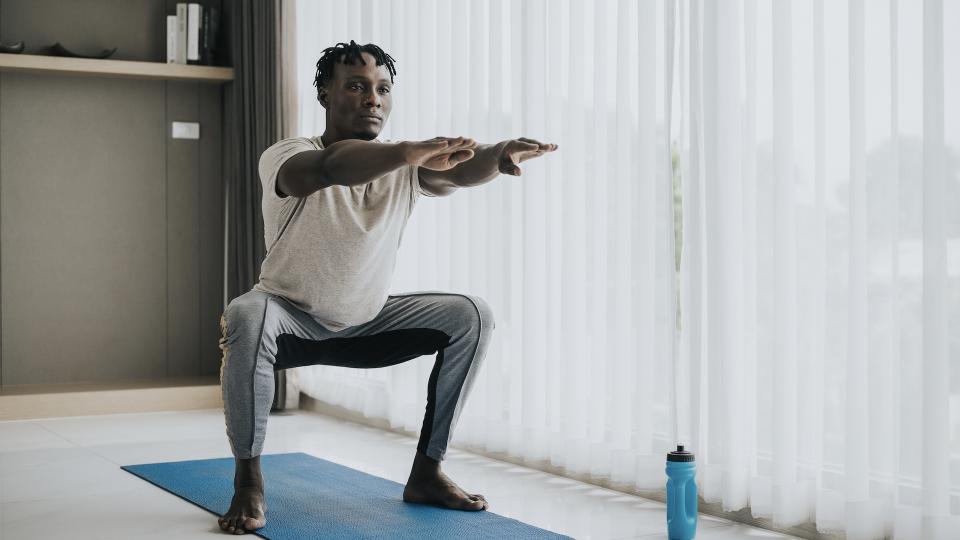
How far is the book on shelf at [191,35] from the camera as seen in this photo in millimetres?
5004

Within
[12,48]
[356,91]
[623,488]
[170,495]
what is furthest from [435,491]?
[12,48]

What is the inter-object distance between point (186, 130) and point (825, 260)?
3.77m

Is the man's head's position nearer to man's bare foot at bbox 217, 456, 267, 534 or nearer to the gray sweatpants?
the gray sweatpants

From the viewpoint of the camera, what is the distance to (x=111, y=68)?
15.7 ft

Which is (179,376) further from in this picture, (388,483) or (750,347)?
(750,347)

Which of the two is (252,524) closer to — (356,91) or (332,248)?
(332,248)

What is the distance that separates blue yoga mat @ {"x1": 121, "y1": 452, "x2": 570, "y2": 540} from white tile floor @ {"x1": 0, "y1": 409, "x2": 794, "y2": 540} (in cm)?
7

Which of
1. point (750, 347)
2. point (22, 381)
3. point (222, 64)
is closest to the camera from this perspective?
point (750, 347)

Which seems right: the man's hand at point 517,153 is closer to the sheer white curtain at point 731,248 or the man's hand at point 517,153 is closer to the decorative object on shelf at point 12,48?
the sheer white curtain at point 731,248

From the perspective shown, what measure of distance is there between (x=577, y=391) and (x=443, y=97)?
3.92 ft

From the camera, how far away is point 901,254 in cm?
200

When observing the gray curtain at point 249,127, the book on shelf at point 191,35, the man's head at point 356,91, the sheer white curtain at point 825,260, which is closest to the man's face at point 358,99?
the man's head at point 356,91

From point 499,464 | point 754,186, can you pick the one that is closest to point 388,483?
point 499,464

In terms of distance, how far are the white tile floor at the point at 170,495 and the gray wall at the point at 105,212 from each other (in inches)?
31.1
